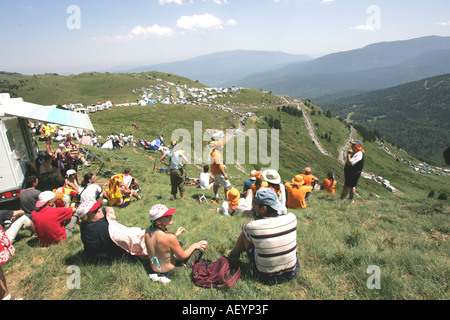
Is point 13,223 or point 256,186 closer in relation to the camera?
point 13,223

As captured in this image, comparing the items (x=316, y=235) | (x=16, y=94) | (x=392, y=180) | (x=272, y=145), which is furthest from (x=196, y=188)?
(x=16, y=94)

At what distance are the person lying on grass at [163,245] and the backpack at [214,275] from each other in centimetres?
36

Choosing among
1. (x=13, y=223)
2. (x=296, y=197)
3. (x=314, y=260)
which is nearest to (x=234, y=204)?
(x=296, y=197)

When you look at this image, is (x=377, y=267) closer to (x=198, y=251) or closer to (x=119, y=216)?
(x=198, y=251)

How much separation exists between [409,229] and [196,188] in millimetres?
9671

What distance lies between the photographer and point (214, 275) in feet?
12.7

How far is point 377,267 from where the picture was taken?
162 inches

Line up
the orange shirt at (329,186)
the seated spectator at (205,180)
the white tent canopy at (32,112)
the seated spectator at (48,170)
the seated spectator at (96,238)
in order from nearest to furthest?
the seated spectator at (96,238) → the white tent canopy at (32,112) → the seated spectator at (48,170) → the orange shirt at (329,186) → the seated spectator at (205,180)

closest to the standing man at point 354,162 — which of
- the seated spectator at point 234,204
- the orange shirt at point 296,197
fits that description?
the orange shirt at point 296,197

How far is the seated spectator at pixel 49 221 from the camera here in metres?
5.64

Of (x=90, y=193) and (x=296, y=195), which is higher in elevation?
(x=90, y=193)

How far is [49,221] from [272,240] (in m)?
5.71

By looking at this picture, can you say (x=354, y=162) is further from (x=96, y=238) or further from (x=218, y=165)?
(x=96, y=238)

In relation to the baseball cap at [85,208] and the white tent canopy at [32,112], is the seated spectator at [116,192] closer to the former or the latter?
the white tent canopy at [32,112]
